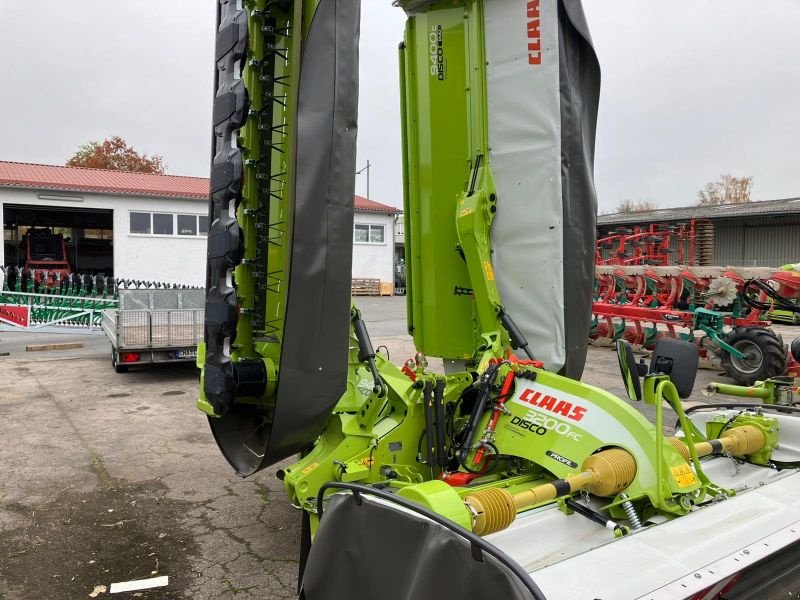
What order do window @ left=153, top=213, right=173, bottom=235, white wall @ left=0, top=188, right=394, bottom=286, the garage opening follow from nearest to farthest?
white wall @ left=0, top=188, right=394, bottom=286 < window @ left=153, top=213, right=173, bottom=235 < the garage opening

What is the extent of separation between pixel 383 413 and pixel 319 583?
1.42 metres

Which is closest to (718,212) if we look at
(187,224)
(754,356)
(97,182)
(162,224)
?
(754,356)

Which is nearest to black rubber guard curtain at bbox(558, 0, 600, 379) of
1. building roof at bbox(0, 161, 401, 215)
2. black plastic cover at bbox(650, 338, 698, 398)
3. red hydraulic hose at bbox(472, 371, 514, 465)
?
red hydraulic hose at bbox(472, 371, 514, 465)

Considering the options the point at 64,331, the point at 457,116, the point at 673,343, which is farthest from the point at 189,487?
the point at 64,331

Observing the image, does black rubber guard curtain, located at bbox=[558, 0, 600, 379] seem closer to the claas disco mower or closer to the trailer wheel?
the claas disco mower

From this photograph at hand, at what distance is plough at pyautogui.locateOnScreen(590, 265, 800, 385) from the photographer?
31.3ft

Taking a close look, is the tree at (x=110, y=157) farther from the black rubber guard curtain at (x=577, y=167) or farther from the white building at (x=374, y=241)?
the black rubber guard curtain at (x=577, y=167)

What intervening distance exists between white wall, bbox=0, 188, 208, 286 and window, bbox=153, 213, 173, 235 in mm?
182

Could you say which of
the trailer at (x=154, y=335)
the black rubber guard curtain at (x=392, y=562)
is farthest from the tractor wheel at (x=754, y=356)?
the black rubber guard curtain at (x=392, y=562)

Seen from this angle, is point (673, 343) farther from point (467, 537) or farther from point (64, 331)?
point (64, 331)

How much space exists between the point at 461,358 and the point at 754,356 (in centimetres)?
764

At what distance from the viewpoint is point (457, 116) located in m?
3.74

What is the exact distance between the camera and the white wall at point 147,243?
21281 millimetres

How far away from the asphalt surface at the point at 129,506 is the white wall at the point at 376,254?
19077 millimetres
